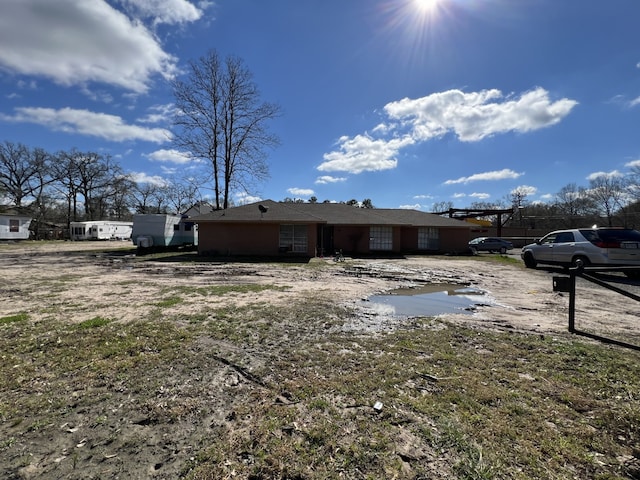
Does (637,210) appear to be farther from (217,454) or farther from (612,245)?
(217,454)

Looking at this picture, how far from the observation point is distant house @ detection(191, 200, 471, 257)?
19.9 meters

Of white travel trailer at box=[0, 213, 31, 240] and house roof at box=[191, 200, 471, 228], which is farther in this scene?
white travel trailer at box=[0, 213, 31, 240]

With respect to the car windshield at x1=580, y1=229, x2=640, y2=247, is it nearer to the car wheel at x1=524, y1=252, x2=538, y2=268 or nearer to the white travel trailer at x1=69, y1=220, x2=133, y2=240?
the car wheel at x1=524, y1=252, x2=538, y2=268

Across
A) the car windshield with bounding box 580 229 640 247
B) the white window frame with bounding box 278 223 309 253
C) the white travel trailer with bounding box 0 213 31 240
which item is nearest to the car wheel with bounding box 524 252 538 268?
the car windshield with bounding box 580 229 640 247

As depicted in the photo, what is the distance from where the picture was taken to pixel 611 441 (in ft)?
8.06

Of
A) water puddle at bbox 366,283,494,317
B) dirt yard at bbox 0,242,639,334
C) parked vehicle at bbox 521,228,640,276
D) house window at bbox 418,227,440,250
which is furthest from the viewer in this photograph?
house window at bbox 418,227,440,250

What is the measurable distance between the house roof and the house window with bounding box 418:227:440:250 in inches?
26.9

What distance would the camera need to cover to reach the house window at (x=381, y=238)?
2403 cm

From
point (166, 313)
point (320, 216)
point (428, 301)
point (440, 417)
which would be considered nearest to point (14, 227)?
point (320, 216)

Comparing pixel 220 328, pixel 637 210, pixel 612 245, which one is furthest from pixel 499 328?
pixel 637 210

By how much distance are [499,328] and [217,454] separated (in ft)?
16.2

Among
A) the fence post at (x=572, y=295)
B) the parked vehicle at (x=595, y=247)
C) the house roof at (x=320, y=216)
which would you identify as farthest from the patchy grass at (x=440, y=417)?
the house roof at (x=320, y=216)

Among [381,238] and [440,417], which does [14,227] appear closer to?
[381,238]

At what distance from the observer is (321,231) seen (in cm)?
2375
